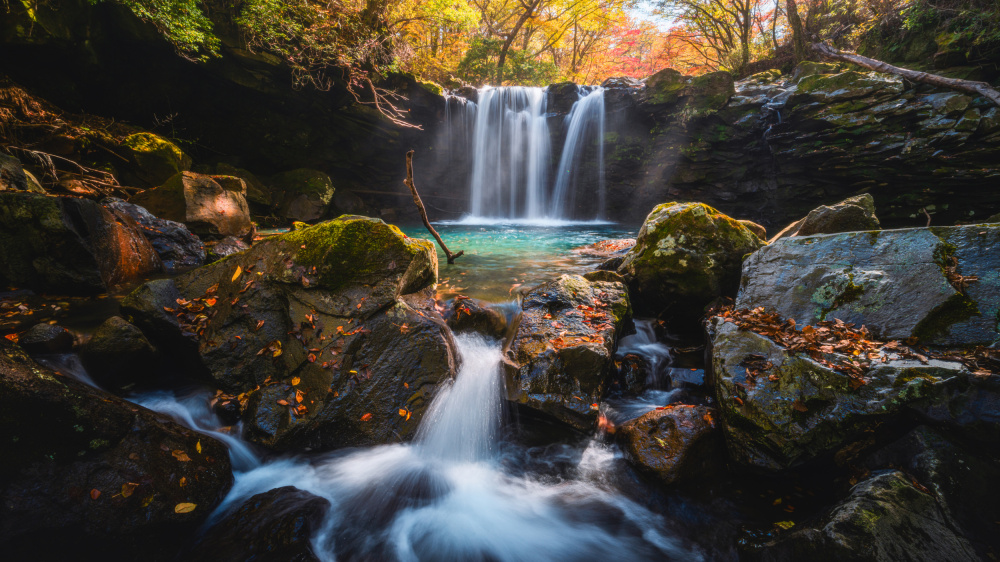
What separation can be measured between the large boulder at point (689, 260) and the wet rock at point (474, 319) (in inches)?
91.5

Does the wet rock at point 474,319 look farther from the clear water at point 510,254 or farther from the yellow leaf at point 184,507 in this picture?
the yellow leaf at point 184,507

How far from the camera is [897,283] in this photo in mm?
3107

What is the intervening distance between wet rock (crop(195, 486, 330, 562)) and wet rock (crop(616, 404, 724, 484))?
107 inches

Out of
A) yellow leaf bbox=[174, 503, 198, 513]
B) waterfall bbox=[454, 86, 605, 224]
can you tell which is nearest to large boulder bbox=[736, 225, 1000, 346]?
yellow leaf bbox=[174, 503, 198, 513]

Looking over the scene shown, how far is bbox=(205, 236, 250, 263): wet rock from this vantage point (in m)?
6.81

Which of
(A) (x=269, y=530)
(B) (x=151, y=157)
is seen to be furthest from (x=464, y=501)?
(B) (x=151, y=157)

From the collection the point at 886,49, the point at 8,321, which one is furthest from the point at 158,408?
the point at 886,49

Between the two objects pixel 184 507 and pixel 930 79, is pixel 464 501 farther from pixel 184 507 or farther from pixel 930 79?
pixel 930 79

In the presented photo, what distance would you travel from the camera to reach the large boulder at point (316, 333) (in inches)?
130

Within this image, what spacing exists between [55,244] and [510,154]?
51.3 feet

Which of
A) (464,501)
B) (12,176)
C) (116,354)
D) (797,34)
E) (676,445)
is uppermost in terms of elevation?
(797,34)

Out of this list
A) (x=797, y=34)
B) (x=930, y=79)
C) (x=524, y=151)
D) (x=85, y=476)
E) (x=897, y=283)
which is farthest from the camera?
(x=524, y=151)

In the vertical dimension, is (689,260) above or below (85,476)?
above

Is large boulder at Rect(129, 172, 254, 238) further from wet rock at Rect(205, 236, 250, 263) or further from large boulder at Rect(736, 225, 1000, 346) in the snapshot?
large boulder at Rect(736, 225, 1000, 346)
